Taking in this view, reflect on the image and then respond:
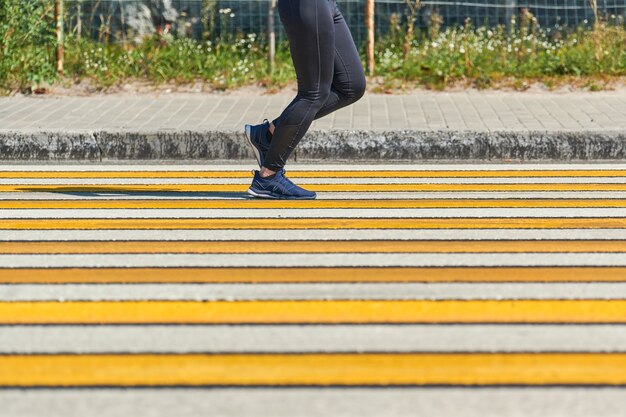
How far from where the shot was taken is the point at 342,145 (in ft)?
31.5

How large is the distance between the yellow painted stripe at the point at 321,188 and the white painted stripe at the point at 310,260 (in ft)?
6.99

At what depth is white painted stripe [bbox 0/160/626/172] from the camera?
909 cm

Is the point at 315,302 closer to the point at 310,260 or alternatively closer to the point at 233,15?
the point at 310,260

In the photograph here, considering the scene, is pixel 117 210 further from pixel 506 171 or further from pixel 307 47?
pixel 506 171

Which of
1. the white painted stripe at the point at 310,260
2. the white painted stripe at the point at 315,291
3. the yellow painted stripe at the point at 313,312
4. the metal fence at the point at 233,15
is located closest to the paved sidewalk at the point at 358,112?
the metal fence at the point at 233,15

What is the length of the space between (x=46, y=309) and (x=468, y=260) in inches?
72.1

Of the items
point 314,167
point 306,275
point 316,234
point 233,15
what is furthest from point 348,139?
point 233,15

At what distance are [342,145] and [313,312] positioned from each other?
4851 mm

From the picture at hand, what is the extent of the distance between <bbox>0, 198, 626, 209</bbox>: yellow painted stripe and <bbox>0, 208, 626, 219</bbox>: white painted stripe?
0.36 ft

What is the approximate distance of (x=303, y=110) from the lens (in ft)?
24.1

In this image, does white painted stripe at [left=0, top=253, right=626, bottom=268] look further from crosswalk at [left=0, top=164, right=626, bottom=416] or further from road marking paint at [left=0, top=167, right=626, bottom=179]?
road marking paint at [left=0, top=167, right=626, bottom=179]
